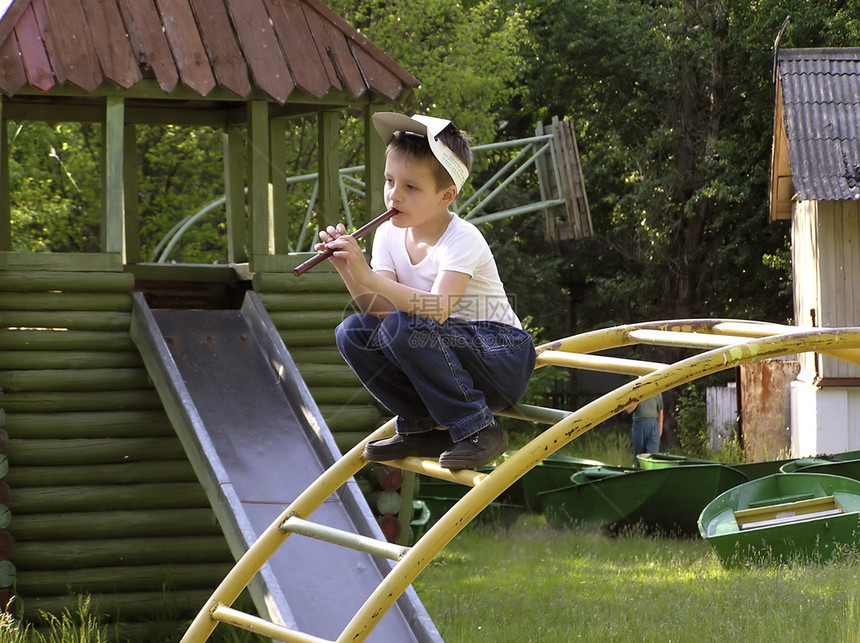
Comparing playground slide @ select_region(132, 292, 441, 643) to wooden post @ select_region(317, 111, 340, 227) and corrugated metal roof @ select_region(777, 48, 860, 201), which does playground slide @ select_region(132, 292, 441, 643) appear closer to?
wooden post @ select_region(317, 111, 340, 227)

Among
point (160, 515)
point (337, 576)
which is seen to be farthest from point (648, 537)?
point (337, 576)

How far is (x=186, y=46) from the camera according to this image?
7500 millimetres

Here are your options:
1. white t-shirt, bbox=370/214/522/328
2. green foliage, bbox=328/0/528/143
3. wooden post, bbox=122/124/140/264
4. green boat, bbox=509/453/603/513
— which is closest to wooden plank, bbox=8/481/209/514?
wooden post, bbox=122/124/140/264

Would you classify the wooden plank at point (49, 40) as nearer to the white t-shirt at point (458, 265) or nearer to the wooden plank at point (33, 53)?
the wooden plank at point (33, 53)

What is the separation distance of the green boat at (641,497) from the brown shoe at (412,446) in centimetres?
693

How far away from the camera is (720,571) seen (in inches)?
352

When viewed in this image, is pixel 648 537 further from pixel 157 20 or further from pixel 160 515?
pixel 157 20

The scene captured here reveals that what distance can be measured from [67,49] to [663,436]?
14572 millimetres

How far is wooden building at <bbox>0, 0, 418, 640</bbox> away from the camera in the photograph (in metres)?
7.25

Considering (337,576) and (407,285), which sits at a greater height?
(407,285)

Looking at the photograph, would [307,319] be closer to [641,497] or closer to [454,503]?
[641,497]

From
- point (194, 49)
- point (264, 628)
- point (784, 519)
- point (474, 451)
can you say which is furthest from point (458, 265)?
point (784, 519)

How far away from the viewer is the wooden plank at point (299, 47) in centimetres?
766

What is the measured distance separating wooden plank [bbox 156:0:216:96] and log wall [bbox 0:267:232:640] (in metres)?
1.35
